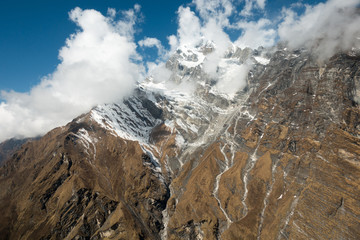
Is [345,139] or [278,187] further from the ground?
[345,139]

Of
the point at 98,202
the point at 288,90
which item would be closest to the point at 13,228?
the point at 98,202

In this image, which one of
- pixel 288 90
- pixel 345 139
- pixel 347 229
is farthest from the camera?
pixel 288 90

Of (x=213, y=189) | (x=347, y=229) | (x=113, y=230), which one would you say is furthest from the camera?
(x=213, y=189)

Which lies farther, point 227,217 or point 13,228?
point 13,228

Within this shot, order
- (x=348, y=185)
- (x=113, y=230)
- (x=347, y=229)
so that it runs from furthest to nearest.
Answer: (x=113, y=230) → (x=348, y=185) → (x=347, y=229)

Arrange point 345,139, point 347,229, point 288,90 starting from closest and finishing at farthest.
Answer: point 347,229 → point 345,139 → point 288,90

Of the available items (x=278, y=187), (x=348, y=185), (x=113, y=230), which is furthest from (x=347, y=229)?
(x=113, y=230)

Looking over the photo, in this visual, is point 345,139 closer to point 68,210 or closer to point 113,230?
point 113,230

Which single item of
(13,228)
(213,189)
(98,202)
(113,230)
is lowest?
(13,228)

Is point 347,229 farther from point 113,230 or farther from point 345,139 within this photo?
point 113,230
